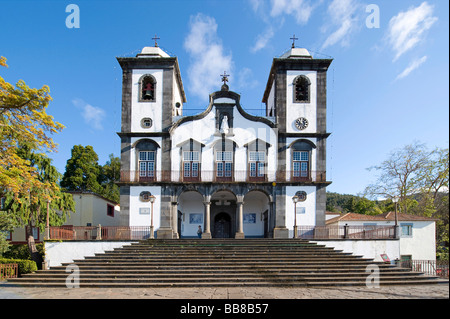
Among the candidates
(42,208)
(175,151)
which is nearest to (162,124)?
(175,151)

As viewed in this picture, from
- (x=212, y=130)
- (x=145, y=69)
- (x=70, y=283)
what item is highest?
(x=145, y=69)

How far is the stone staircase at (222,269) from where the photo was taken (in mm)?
12789

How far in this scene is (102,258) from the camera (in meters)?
15.4

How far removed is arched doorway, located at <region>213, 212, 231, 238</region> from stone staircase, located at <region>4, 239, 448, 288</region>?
727cm

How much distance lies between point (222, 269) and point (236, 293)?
2832 millimetres

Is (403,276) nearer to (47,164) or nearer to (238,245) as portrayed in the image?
(238,245)

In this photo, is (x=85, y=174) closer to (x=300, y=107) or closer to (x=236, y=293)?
(x=300, y=107)

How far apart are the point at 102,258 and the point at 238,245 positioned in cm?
648

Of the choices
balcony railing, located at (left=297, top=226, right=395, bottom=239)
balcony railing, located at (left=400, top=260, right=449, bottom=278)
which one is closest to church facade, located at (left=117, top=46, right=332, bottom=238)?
balcony railing, located at (left=297, top=226, right=395, bottom=239)

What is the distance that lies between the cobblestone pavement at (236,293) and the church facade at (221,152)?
9262 mm

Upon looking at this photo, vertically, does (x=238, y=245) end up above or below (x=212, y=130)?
below

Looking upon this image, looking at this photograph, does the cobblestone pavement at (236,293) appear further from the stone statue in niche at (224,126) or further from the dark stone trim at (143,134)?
the stone statue in niche at (224,126)

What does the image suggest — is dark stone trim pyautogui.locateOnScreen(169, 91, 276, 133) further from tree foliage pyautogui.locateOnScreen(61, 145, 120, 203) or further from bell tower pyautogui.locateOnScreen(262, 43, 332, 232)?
tree foliage pyautogui.locateOnScreen(61, 145, 120, 203)

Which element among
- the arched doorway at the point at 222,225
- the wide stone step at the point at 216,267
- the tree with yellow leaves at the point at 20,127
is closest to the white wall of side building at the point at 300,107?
the arched doorway at the point at 222,225
